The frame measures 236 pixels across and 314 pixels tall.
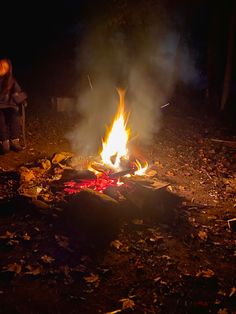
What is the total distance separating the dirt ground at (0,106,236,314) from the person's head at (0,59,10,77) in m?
1.99

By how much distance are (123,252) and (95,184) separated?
1805 millimetres

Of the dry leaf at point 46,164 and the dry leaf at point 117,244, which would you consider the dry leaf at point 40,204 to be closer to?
the dry leaf at point 117,244

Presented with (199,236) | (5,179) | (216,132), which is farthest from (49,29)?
(199,236)

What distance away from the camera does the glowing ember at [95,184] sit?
21.3 ft

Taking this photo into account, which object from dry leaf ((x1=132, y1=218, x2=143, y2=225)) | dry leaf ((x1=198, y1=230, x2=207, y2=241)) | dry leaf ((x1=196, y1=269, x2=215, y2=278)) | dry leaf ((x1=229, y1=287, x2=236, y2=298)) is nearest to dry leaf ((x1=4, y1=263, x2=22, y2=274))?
dry leaf ((x1=132, y1=218, x2=143, y2=225))

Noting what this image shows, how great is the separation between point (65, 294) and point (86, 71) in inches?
448

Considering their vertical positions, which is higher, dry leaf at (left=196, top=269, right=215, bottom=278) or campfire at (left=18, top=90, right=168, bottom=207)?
campfire at (left=18, top=90, right=168, bottom=207)

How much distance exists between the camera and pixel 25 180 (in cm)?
684

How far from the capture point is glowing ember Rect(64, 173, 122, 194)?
21.3 feet

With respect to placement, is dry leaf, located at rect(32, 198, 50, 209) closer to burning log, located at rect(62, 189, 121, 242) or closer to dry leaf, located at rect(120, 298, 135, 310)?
burning log, located at rect(62, 189, 121, 242)

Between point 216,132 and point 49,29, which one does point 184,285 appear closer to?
point 216,132

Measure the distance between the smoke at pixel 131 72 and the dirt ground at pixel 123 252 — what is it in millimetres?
4558

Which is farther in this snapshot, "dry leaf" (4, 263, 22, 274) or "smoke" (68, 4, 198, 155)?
"smoke" (68, 4, 198, 155)

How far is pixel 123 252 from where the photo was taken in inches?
200
